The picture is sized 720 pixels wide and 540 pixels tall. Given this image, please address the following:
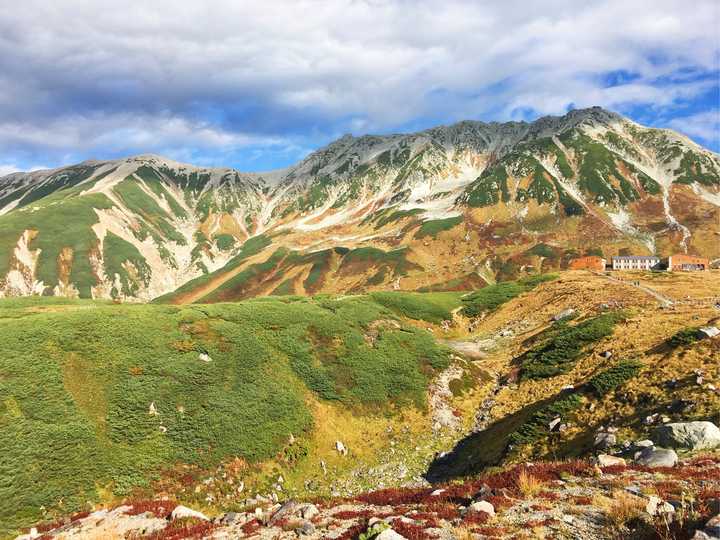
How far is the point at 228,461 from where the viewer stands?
91.4 feet

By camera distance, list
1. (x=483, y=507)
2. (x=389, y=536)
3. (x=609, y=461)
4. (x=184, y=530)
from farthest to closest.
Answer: (x=609, y=461), (x=184, y=530), (x=483, y=507), (x=389, y=536)

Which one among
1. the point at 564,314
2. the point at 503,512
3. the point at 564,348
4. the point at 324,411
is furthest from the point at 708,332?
the point at 324,411

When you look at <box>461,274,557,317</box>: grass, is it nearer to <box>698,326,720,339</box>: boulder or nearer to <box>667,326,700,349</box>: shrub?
<box>667,326,700,349</box>: shrub

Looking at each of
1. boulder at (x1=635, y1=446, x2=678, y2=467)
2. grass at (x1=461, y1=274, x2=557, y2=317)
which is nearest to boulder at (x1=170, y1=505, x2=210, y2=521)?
boulder at (x1=635, y1=446, x2=678, y2=467)

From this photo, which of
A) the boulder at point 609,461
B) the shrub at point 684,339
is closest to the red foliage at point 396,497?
the boulder at point 609,461

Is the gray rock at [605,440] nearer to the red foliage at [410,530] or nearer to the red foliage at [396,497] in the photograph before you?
the red foliage at [396,497]

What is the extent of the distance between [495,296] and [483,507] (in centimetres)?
6735

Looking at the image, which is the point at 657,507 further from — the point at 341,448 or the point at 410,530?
the point at 341,448

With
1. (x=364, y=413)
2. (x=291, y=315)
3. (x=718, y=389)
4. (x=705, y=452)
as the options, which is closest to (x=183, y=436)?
(x=364, y=413)

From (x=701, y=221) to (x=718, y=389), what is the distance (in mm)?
214142

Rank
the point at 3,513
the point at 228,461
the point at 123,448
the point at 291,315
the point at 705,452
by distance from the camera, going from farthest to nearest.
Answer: the point at 291,315
the point at 228,461
the point at 123,448
the point at 3,513
the point at 705,452

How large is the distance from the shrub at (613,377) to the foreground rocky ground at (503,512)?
41.4 feet

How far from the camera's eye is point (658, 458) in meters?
16.7

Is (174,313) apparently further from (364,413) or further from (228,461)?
(364,413)
